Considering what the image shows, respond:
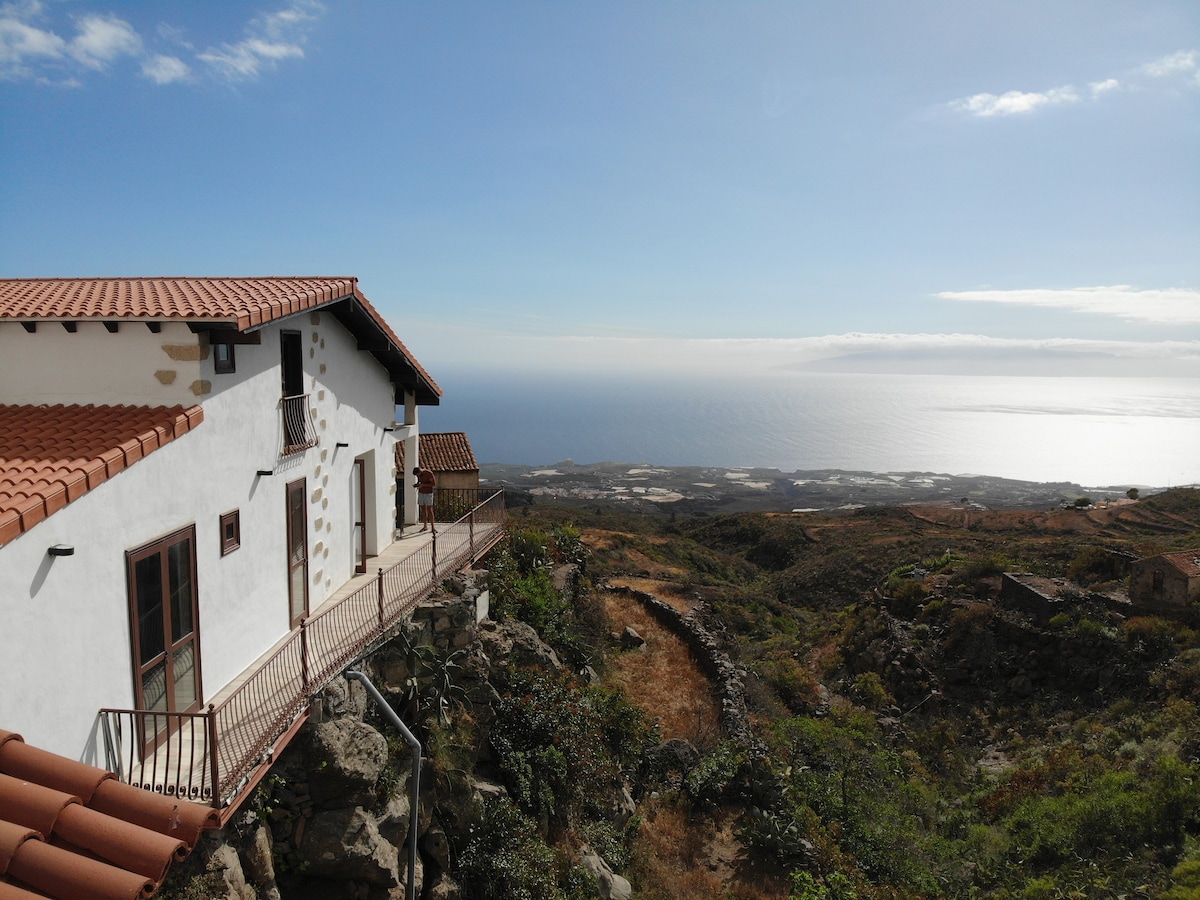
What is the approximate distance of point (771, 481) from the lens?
121312 millimetres

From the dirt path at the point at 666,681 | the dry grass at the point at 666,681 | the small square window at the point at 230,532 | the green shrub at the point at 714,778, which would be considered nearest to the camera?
the small square window at the point at 230,532

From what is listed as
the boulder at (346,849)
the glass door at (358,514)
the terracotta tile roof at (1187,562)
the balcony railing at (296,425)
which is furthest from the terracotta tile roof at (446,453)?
the terracotta tile roof at (1187,562)

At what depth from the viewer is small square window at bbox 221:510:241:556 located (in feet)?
27.3

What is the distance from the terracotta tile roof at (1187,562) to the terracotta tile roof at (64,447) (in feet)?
82.6

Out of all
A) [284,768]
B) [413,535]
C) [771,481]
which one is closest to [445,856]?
[284,768]

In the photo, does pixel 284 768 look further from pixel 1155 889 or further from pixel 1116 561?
pixel 1116 561

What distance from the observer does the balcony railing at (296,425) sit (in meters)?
10.1

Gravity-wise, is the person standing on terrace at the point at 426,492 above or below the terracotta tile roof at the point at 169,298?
below

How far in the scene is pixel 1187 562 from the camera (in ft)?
65.3

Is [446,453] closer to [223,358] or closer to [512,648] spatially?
[512,648]

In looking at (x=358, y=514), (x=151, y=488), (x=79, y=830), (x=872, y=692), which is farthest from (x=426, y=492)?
(x=872, y=692)

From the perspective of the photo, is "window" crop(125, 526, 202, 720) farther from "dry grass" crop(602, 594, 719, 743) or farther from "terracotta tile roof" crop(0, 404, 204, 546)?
"dry grass" crop(602, 594, 719, 743)

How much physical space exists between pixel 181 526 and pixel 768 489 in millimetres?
110735

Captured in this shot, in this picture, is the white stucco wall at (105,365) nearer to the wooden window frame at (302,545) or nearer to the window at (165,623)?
the window at (165,623)
